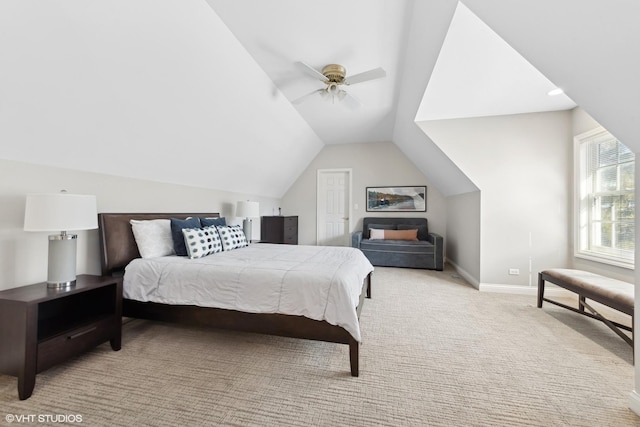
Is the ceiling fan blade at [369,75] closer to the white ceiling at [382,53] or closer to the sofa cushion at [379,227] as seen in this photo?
the white ceiling at [382,53]

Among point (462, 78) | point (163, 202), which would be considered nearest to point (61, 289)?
point (163, 202)

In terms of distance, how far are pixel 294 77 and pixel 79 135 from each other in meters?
2.08

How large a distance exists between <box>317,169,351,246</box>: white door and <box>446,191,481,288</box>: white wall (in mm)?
2174

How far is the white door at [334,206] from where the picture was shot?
5.91 m

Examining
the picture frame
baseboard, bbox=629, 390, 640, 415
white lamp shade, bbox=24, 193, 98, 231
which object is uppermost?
the picture frame

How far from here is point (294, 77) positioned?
9.36ft

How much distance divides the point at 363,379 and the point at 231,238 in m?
2.07

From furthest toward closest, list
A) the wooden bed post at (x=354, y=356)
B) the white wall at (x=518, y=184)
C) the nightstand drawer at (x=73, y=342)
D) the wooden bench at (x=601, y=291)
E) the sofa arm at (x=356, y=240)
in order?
1. the sofa arm at (x=356, y=240)
2. the white wall at (x=518, y=184)
3. the wooden bench at (x=601, y=291)
4. the wooden bed post at (x=354, y=356)
5. the nightstand drawer at (x=73, y=342)

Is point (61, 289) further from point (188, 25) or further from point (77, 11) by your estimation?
point (188, 25)

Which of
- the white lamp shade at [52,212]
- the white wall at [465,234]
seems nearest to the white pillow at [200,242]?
the white lamp shade at [52,212]

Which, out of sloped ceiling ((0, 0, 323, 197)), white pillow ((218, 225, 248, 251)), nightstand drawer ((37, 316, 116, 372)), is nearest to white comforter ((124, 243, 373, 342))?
→ nightstand drawer ((37, 316, 116, 372))

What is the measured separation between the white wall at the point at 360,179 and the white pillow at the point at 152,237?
3.69 meters

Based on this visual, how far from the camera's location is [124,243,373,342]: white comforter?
1.69 meters

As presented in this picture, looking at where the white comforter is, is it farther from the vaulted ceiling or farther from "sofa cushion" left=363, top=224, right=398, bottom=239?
"sofa cushion" left=363, top=224, right=398, bottom=239
